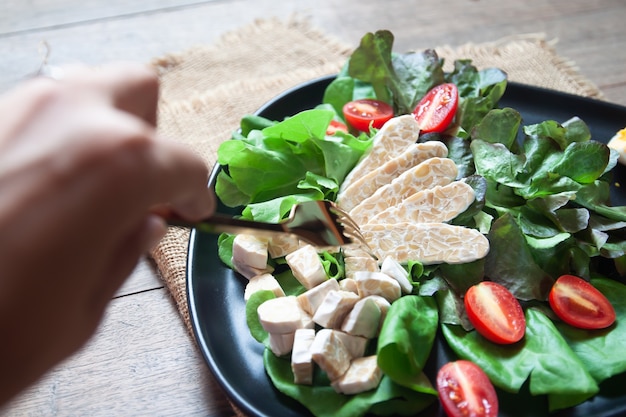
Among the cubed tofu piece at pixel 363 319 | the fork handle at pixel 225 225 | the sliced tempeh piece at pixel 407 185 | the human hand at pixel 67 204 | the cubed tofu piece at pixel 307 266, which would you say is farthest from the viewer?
the sliced tempeh piece at pixel 407 185

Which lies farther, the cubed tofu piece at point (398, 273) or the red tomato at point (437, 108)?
the red tomato at point (437, 108)

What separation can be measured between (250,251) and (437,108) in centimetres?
73

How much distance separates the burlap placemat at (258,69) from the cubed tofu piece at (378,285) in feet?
2.81

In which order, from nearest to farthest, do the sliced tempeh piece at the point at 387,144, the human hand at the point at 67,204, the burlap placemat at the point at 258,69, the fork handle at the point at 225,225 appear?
the human hand at the point at 67,204 → the fork handle at the point at 225,225 → the sliced tempeh piece at the point at 387,144 → the burlap placemat at the point at 258,69

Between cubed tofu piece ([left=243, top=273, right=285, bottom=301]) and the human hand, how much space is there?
64 cm

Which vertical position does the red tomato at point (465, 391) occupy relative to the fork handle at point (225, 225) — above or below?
below

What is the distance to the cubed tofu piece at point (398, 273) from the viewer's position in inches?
57.8

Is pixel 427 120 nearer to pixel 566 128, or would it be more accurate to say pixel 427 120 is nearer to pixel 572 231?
pixel 566 128

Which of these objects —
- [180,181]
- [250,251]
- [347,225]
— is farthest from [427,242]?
[180,181]

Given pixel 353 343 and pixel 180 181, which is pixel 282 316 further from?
pixel 180 181

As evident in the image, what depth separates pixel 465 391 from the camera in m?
1.29

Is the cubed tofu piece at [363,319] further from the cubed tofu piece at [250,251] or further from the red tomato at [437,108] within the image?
the red tomato at [437,108]

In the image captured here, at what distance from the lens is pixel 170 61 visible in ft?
8.54

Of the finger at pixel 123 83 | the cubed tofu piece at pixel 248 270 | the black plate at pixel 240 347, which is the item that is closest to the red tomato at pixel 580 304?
the black plate at pixel 240 347
